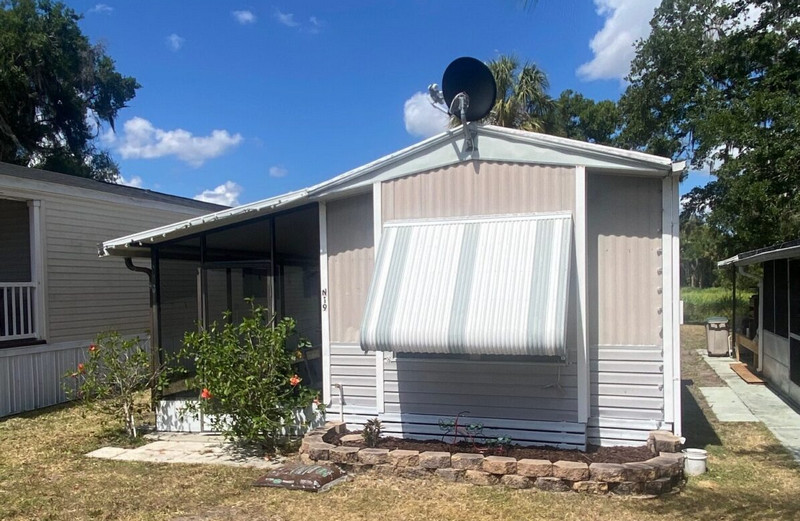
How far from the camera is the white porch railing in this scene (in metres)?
8.89

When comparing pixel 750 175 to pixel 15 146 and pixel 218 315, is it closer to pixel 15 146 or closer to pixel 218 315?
pixel 218 315

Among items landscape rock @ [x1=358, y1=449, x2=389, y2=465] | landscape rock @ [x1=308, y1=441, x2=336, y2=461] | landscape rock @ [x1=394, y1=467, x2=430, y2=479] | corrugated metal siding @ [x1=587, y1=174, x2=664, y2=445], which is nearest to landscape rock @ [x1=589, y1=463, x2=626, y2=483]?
corrugated metal siding @ [x1=587, y1=174, x2=664, y2=445]

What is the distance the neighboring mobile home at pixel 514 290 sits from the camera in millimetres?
5359

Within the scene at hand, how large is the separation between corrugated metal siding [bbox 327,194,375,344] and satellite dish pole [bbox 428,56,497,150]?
1322 mm

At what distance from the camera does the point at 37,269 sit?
936 cm

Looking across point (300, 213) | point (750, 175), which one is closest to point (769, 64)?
→ point (750, 175)

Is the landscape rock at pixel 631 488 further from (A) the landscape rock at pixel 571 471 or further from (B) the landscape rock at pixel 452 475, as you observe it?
(B) the landscape rock at pixel 452 475

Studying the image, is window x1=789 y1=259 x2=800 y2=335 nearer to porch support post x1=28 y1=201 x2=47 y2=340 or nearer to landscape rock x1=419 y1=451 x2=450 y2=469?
landscape rock x1=419 y1=451 x2=450 y2=469

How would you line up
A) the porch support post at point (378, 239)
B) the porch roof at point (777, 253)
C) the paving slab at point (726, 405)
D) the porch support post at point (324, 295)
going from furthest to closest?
the paving slab at point (726, 405)
the porch roof at point (777, 253)
the porch support post at point (324, 295)
the porch support post at point (378, 239)

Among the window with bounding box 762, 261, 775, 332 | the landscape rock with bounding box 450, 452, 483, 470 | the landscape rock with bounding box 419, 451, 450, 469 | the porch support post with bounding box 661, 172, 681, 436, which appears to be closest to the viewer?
the landscape rock with bounding box 450, 452, 483, 470

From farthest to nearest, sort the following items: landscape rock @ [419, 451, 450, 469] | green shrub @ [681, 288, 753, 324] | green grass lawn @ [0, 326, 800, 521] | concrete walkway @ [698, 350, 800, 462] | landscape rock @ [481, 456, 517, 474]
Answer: green shrub @ [681, 288, 753, 324] < concrete walkway @ [698, 350, 800, 462] < landscape rock @ [419, 451, 450, 469] < landscape rock @ [481, 456, 517, 474] < green grass lawn @ [0, 326, 800, 521]

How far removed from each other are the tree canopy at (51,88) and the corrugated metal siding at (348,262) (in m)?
21.3

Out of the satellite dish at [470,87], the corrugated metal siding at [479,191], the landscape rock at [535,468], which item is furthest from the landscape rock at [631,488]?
the satellite dish at [470,87]

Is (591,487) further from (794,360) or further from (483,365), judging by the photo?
(794,360)
